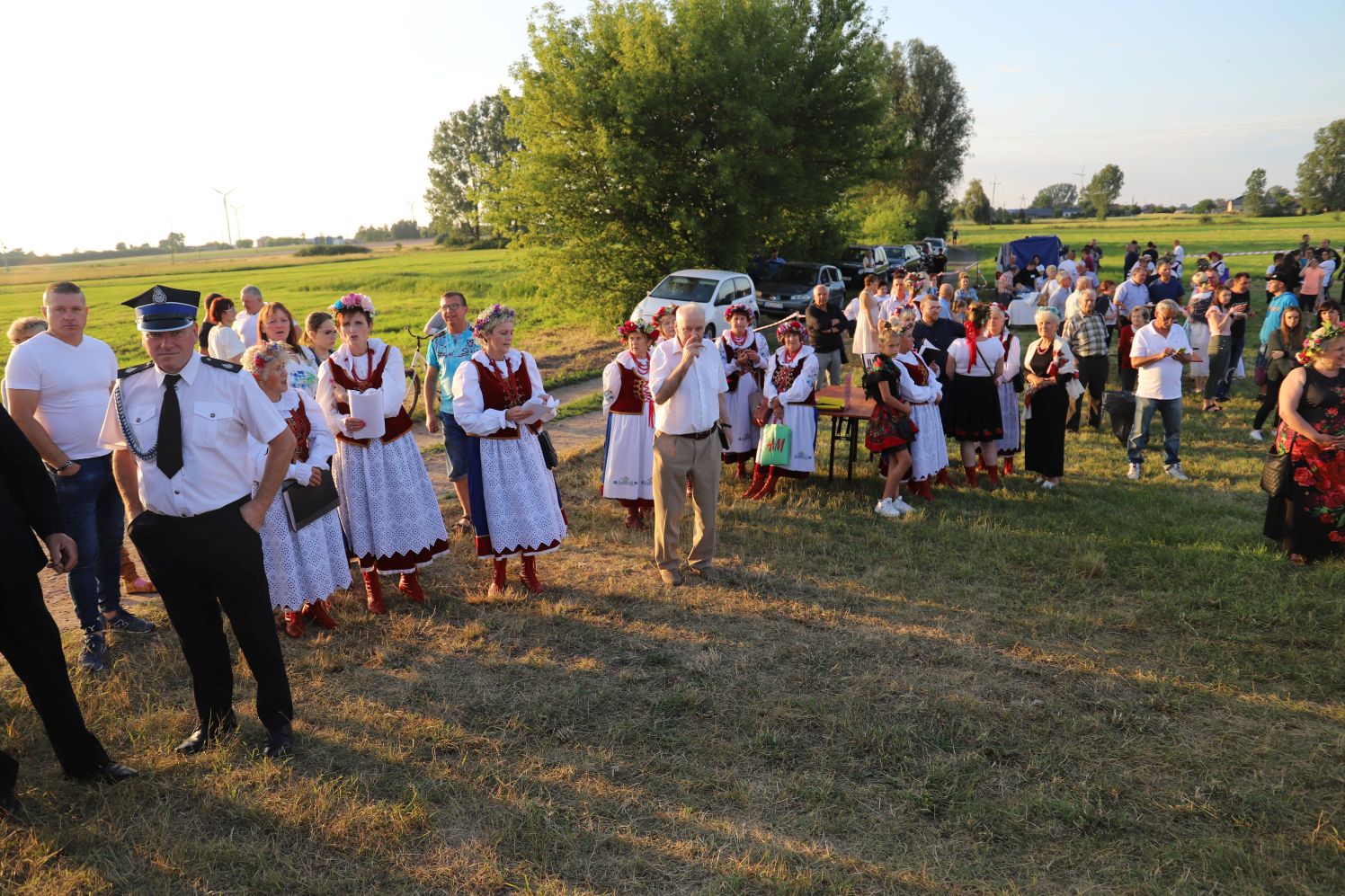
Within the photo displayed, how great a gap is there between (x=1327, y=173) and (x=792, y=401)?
362 ft

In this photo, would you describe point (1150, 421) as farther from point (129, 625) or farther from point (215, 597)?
point (129, 625)

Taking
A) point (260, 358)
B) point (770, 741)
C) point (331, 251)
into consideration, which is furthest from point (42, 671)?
point (331, 251)

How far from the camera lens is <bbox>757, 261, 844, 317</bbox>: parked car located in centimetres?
2247

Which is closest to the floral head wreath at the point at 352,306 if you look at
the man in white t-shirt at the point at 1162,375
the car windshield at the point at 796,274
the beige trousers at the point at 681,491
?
the beige trousers at the point at 681,491

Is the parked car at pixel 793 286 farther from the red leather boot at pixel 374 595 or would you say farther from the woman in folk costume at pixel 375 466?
the red leather boot at pixel 374 595

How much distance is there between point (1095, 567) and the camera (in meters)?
6.46

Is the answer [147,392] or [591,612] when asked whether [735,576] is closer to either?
[591,612]

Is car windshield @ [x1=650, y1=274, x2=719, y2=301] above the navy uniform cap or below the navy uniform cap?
above

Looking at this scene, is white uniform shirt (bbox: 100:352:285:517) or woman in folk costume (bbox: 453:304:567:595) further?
woman in folk costume (bbox: 453:304:567:595)

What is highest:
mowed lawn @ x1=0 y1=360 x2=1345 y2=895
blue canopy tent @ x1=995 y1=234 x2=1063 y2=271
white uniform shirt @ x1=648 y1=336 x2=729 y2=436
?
blue canopy tent @ x1=995 y1=234 x2=1063 y2=271

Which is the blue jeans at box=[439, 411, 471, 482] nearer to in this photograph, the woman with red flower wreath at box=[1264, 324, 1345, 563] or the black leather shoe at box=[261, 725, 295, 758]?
the black leather shoe at box=[261, 725, 295, 758]

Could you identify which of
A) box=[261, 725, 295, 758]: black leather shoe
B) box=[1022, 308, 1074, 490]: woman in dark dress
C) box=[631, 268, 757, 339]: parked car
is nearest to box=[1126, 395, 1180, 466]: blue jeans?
box=[1022, 308, 1074, 490]: woman in dark dress

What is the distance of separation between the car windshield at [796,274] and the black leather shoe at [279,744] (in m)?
21.1

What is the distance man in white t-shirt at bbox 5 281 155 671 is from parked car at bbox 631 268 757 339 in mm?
12787
